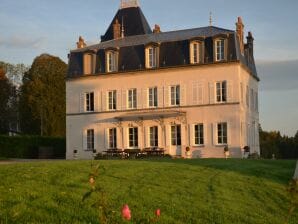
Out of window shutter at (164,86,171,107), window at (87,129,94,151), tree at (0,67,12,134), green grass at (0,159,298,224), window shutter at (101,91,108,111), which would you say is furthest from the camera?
tree at (0,67,12,134)

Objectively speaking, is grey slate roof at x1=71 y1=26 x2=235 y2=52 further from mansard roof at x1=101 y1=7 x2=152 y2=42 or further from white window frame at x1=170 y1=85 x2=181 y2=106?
white window frame at x1=170 y1=85 x2=181 y2=106

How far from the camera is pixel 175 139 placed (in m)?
31.3

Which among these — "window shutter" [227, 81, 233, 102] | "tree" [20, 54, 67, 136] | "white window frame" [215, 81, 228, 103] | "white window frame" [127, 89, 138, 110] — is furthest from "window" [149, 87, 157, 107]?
"tree" [20, 54, 67, 136]

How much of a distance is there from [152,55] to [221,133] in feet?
23.3

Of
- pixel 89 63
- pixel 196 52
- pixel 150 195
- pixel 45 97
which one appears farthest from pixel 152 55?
pixel 150 195

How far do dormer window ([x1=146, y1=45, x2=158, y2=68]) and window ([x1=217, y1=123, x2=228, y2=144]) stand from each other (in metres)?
6.01

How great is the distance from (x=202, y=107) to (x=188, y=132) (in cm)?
181

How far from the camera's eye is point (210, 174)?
13.6m

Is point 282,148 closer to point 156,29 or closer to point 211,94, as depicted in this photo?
point 211,94

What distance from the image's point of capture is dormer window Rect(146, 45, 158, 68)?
3244 centimetres

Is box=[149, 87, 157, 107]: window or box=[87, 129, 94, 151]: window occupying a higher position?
box=[149, 87, 157, 107]: window

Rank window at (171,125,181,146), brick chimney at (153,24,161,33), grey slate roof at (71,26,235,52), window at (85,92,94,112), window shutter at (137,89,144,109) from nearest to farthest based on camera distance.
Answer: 1. window at (171,125,181,146)
2. grey slate roof at (71,26,235,52)
3. window shutter at (137,89,144,109)
4. window at (85,92,94,112)
5. brick chimney at (153,24,161,33)

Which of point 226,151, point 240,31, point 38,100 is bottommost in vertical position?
point 226,151

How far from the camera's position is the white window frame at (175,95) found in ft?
104
